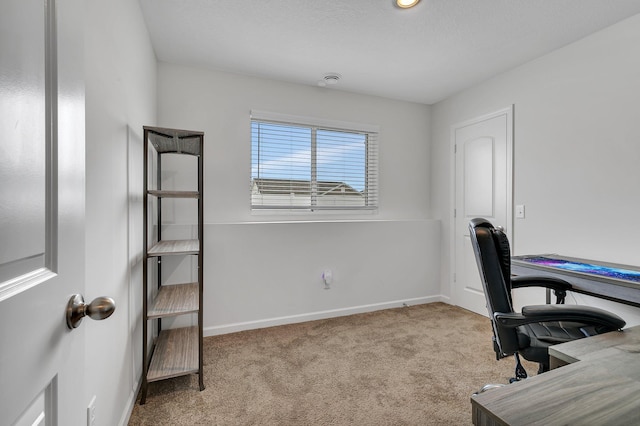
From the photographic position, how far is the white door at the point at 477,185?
119 inches

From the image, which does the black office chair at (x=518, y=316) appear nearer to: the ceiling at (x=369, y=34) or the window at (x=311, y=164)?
the ceiling at (x=369, y=34)

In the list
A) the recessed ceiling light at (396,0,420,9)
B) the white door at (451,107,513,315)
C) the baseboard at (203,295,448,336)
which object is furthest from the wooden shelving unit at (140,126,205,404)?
the white door at (451,107,513,315)

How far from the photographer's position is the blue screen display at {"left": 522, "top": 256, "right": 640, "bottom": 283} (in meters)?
1.82

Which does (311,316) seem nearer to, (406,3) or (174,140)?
(174,140)

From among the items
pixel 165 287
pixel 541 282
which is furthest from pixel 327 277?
pixel 541 282

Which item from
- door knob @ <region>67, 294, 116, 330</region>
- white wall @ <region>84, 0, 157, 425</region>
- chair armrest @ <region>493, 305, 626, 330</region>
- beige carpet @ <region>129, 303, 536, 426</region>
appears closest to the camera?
door knob @ <region>67, 294, 116, 330</region>

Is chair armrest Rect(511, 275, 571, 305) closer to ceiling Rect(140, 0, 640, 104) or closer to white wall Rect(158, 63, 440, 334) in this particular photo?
white wall Rect(158, 63, 440, 334)

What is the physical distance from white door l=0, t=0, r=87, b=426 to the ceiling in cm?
173

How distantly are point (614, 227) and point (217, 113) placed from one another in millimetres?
3421

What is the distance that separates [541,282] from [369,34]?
7.07 feet

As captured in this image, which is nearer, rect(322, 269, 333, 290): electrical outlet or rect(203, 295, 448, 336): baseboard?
rect(203, 295, 448, 336): baseboard

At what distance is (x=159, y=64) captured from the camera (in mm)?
2787

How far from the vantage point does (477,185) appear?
331 cm

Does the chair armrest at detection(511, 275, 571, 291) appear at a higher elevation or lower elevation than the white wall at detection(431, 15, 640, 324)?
lower
